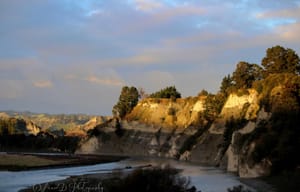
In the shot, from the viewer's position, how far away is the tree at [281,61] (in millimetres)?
118650

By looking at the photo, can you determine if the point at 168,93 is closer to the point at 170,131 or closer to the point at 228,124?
the point at 170,131

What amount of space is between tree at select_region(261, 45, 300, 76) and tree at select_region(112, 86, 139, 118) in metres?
77.7

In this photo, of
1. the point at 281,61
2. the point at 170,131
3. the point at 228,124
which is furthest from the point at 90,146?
the point at 281,61

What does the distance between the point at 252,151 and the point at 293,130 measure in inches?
226

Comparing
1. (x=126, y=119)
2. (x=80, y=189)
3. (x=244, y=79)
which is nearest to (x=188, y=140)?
(x=244, y=79)

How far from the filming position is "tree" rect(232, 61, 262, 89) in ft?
429

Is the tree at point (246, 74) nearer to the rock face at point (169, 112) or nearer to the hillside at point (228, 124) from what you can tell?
the hillside at point (228, 124)

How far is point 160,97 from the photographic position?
632 ft

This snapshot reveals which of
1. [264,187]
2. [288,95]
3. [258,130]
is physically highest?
[288,95]

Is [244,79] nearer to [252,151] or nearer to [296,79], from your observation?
Result: [296,79]

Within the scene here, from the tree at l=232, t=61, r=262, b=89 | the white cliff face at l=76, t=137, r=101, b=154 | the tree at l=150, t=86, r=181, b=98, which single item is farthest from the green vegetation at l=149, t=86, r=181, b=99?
the tree at l=232, t=61, r=262, b=89

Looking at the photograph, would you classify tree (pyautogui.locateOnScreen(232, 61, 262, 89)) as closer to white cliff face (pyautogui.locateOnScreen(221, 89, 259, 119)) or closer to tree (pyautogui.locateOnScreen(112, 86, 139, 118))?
white cliff face (pyautogui.locateOnScreen(221, 89, 259, 119))

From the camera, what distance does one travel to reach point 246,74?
432 feet

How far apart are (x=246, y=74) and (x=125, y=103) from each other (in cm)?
7272
